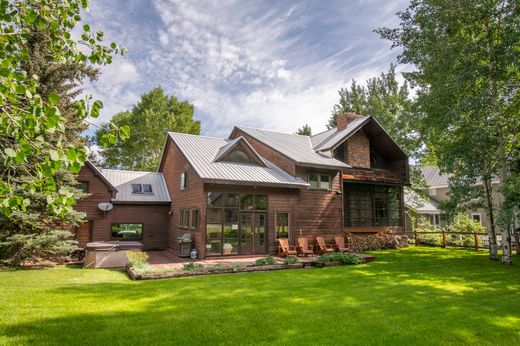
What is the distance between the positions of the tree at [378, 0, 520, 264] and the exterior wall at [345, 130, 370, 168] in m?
5.59

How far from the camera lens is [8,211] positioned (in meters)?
2.84

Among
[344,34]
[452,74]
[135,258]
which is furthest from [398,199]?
[135,258]

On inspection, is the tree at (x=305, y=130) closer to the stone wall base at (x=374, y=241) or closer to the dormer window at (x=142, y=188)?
the stone wall base at (x=374, y=241)

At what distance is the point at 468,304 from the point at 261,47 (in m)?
11.0

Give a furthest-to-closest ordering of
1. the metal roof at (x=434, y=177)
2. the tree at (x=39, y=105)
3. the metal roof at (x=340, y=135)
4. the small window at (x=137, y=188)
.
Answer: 1. the metal roof at (x=434, y=177)
2. the metal roof at (x=340, y=135)
3. the small window at (x=137, y=188)
4. the tree at (x=39, y=105)

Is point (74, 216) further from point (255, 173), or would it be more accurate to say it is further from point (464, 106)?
point (464, 106)

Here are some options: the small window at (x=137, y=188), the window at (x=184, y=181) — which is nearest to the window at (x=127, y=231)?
the small window at (x=137, y=188)

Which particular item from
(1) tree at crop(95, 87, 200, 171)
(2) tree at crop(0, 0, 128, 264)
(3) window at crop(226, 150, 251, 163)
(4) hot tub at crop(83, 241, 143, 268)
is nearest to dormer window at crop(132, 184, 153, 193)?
(3) window at crop(226, 150, 251, 163)

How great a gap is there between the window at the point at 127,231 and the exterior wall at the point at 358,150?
13533mm

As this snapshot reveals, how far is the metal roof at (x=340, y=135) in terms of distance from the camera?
19.5m

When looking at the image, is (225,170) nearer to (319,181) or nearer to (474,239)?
(319,181)

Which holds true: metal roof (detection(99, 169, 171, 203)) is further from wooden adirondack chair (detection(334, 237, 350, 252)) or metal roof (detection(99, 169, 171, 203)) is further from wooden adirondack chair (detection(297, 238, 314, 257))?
wooden adirondack chair (detection(334, 237, 350, 252))

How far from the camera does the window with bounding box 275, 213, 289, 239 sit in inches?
646

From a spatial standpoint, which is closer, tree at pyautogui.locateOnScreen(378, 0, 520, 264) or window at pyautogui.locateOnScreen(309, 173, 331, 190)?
tree at pyautogui.locateOnScreen(378, 0, 520, 264)
